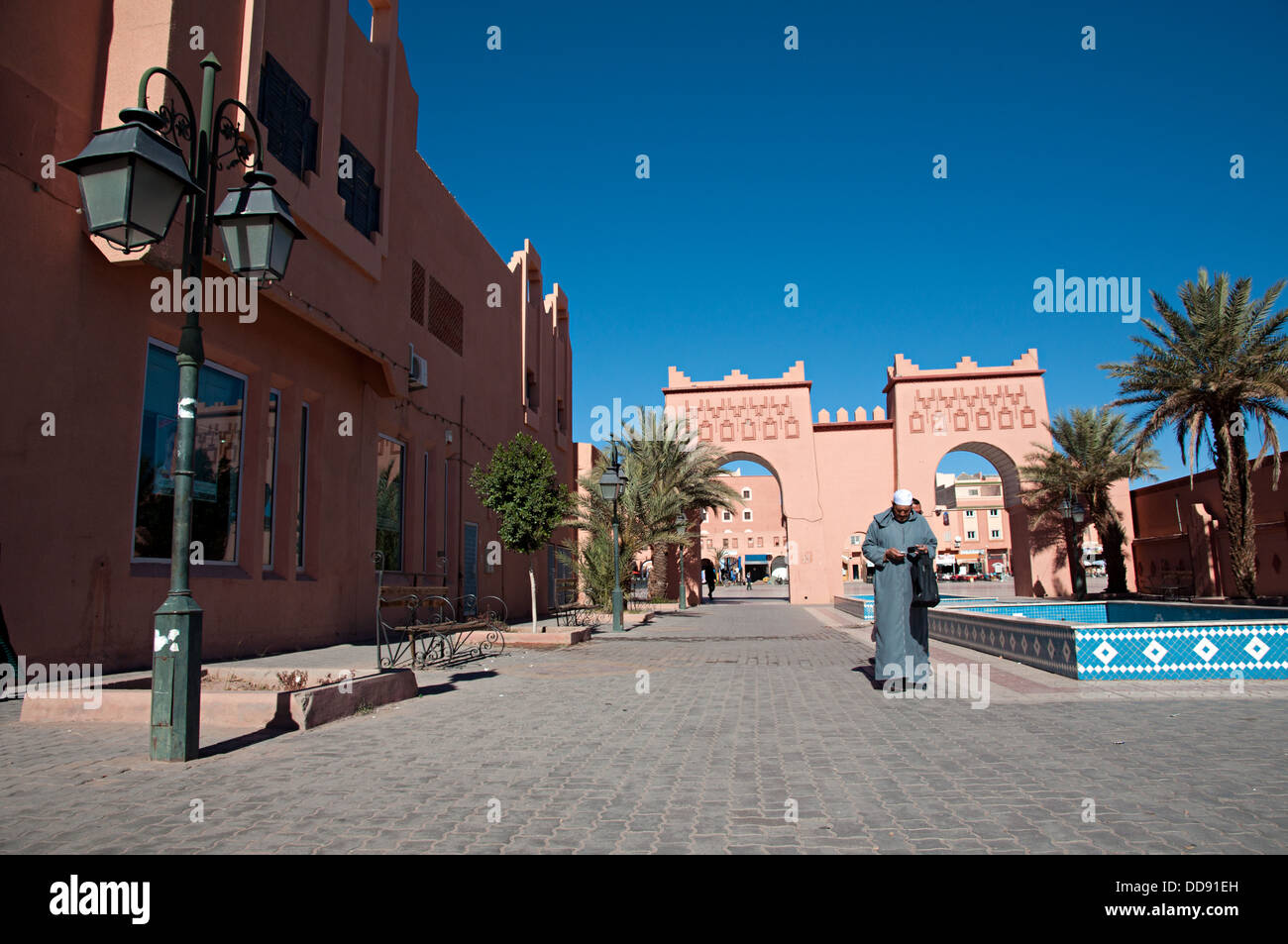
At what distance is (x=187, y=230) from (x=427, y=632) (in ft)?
18.4

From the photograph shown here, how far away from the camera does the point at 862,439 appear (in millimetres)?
36344

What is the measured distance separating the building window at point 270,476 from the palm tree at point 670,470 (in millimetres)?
15433

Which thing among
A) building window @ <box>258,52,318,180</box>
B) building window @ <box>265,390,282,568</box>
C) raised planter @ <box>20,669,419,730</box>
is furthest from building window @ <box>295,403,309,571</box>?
raised planter @ <box>20,669,419,730</box>

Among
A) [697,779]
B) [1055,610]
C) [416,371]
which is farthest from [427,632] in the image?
[1055,610]

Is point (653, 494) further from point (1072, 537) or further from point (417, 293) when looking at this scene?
point (1072, 537)

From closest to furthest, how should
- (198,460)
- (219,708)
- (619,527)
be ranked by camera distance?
(219,708)
(198,460)
(619,527)

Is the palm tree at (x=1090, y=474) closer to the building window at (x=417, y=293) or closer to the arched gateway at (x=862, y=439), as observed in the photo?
the arched gateway at (x=862, y=439)

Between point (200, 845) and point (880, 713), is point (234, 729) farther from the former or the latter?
point (880, 713)

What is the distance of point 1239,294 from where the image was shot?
2248cm

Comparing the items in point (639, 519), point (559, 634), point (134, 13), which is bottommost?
point (559, 634)

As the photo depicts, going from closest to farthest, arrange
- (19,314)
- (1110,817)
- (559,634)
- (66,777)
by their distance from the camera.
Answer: (1110,817) < (66,777) < (19,314) < (559,634)

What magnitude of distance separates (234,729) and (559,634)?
28.7 ft

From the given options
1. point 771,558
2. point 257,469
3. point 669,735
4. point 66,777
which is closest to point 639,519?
point 257,469

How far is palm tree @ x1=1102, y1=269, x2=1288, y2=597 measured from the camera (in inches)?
862
